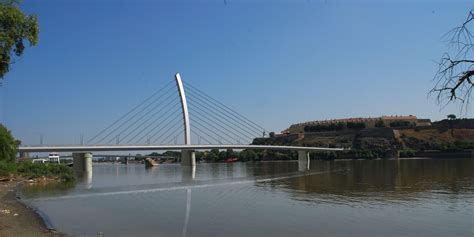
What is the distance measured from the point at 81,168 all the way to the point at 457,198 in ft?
229

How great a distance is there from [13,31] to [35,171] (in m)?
46.2

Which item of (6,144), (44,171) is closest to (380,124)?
(44,171)

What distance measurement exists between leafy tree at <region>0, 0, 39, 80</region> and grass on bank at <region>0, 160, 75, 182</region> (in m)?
39.6

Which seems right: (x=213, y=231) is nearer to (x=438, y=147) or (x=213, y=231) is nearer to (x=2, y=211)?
(x=2, y=211)

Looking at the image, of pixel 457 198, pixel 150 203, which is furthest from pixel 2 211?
pixel 457 198

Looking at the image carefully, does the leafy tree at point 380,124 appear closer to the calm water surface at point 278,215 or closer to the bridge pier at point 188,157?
the bridge pier at point 188,157

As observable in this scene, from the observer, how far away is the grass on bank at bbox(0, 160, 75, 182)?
48.8 meters

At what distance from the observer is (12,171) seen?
163 ft

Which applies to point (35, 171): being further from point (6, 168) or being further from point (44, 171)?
point (6, 168)

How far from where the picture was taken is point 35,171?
176ft

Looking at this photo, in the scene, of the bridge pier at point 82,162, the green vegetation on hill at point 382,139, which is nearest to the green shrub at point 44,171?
the bridge pier at point 82,162

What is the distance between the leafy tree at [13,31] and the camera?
11.3 m

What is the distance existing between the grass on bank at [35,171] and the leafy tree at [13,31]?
39.6 m

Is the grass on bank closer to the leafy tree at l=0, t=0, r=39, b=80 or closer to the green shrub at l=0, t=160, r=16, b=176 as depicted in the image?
the green shrub at l=0, t=160, r=16, b=176
